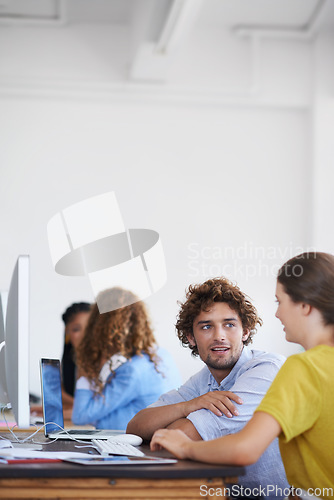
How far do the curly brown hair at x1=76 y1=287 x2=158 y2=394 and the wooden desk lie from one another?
1.62m

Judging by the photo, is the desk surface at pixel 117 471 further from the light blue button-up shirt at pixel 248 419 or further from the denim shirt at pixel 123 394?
the denim shirt at pixel 123 394

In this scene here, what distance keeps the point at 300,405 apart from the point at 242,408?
0.39m

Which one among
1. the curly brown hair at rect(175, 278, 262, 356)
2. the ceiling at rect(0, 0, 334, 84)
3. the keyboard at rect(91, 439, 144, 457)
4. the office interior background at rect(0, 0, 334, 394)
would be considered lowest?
the keyboard at rect(91, 439, 144, 457)

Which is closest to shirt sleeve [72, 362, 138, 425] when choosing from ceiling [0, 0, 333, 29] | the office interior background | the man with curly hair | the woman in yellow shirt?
the man with curly hair

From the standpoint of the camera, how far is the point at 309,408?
4.74 feet

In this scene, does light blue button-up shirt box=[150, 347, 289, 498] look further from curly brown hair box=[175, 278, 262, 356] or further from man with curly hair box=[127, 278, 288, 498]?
curly brown hair box=[175, 278, 262, 356]

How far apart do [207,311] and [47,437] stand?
0.66 metres

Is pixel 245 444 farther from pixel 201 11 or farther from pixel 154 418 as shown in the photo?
pixel 201 11

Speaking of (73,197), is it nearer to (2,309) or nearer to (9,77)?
(9,77)

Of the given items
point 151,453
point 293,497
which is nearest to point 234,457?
point 293,497

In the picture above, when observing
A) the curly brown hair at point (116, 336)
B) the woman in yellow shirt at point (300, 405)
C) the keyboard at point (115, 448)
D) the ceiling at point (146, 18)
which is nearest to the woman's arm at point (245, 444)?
the woman in yellow shirt at point (300, 405)

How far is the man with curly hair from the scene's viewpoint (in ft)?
5.87

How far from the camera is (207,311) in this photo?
2160 mm

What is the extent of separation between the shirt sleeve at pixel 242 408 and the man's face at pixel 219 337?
165mm
